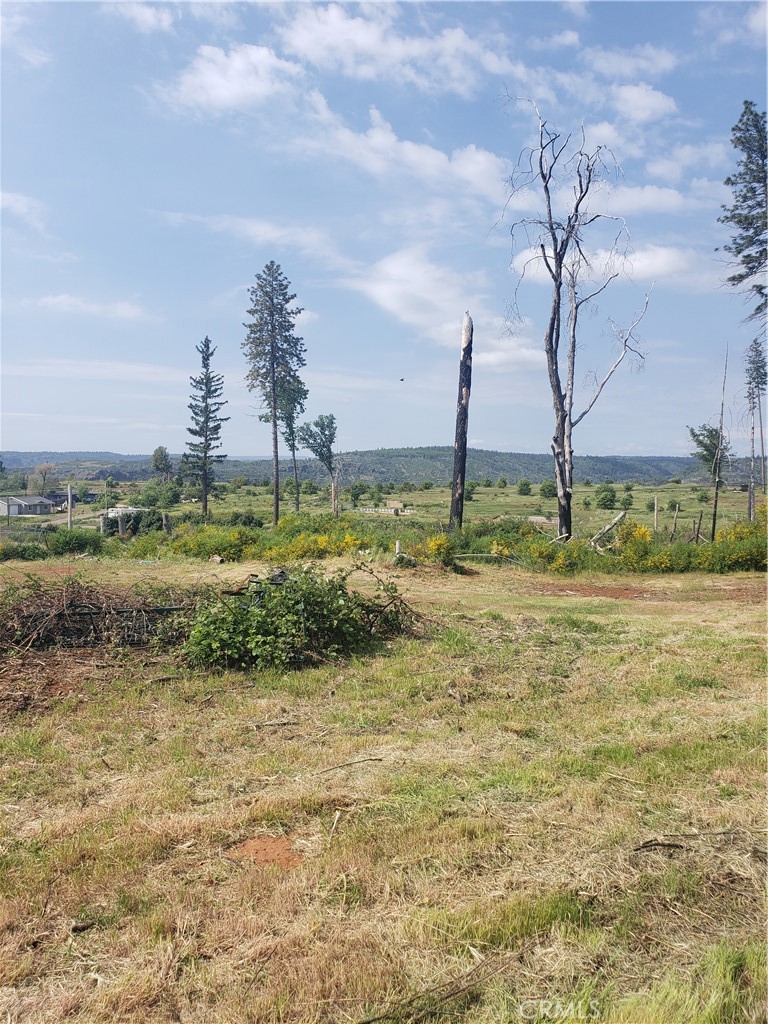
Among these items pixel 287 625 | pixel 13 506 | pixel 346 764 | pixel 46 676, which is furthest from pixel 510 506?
pixel 13 506

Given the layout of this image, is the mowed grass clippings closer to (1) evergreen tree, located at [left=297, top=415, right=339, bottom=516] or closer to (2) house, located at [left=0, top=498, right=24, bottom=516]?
(1) evergreen tree, located at [left=297, top=415, right=339, bottom=516]

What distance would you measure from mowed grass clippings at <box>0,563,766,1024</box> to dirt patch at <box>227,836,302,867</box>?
0.02 meters

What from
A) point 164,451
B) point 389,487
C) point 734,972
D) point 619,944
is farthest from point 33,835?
point 164,451

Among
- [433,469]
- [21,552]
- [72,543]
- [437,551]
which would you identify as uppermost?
[433,469]

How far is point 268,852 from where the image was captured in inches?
139

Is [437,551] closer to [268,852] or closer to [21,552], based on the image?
[21,552]

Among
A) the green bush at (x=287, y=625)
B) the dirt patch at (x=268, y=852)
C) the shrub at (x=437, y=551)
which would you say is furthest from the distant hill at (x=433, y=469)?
the dirt patch at (x=268, y=852)

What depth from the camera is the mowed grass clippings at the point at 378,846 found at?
2.55 metres

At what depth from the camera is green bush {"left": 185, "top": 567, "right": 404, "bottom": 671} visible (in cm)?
725

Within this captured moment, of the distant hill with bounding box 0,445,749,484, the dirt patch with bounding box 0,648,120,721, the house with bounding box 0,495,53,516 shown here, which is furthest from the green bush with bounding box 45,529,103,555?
the distant hill with bounding box 0,445,749,484

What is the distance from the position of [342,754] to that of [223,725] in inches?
47.2

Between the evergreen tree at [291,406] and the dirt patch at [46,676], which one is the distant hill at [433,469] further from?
the dirt patch at [46,676]

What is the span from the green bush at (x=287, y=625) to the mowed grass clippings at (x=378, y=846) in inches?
17.2

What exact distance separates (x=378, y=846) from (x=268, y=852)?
0.57m
